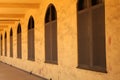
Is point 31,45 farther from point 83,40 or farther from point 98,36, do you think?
point 98,36

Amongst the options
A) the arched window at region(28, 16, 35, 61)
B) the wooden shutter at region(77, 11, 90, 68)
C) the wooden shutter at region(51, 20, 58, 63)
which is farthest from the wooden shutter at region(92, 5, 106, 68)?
the arched window at region(28, 16, 35, 61)

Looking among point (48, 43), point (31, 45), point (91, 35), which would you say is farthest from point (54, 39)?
point (31, 45)

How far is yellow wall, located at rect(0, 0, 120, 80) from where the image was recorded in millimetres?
8000

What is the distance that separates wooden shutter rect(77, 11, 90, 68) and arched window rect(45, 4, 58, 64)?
317 cm

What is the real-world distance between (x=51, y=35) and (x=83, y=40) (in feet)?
13.9

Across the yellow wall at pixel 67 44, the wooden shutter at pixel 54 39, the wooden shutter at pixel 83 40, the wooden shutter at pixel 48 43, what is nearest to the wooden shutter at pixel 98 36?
the yellow wall at pixel 67 44

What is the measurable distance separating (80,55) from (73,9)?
1.79 metres

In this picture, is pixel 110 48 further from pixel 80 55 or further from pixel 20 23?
pixel 20 23

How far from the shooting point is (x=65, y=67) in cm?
1210

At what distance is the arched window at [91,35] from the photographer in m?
8.82

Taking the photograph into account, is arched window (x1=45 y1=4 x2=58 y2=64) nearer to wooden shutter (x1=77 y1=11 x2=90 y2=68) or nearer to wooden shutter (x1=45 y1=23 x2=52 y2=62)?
wooden shutter (x1=45 y1=23 x2=52 y2=62)

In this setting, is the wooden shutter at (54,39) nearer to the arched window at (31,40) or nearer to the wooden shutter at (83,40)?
the wooden shutter at (83,40)

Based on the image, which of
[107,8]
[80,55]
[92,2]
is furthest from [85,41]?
[107,8]

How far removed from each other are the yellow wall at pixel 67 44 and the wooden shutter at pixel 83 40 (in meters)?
0.33
